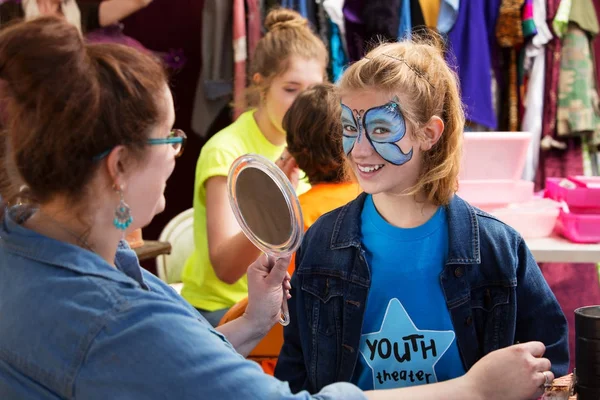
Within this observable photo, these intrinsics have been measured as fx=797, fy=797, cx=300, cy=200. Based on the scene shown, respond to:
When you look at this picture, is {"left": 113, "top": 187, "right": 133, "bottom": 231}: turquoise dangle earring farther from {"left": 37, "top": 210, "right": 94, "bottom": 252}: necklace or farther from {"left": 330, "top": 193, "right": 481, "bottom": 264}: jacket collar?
{"left": 330, "top": 193, "right": 481, "bottom": 264}: jacket collar

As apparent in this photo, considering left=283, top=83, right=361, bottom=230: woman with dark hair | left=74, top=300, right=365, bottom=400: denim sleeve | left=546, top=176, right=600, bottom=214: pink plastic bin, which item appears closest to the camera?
left=74, top=300, right=365, bottom=400: denim sleeve

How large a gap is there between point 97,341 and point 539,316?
0.88 metres

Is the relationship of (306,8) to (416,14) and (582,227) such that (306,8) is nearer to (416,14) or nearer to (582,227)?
(416,14)

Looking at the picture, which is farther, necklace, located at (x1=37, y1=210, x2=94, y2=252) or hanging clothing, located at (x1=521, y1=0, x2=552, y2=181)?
hanging clothing, located at (x1=521, y1=0, x2=552, y2=181)

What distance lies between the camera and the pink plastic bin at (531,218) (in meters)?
2.53

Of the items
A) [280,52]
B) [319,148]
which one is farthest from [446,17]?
[319,148]

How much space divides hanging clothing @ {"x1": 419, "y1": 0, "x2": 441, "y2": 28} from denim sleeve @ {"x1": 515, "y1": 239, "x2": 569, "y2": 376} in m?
2.16

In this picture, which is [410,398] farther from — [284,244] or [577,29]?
[577,29]

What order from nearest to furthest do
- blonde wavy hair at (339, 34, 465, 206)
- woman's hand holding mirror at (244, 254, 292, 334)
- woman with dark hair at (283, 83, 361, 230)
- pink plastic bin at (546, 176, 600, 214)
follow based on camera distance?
woman's hand holding mirror at (244, 254, 292, 334) → blonde wavy hair at (339, 34, 465, 206) → woman with dark hair at (283, 83, 361, 230) → pink plastic bin at (546, 176, 600, 214)

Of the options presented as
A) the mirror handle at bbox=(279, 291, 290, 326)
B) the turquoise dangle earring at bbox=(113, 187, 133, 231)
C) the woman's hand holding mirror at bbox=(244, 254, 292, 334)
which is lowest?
the mirror handle at bbox=(279, 291, 290, 326)

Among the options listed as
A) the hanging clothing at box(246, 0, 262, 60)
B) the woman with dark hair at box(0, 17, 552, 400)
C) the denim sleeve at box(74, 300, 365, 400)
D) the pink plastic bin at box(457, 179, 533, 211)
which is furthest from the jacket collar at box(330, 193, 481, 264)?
the hanging clothing at box(246, 0, 262, 60)

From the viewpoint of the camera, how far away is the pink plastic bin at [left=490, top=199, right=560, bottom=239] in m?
2.53

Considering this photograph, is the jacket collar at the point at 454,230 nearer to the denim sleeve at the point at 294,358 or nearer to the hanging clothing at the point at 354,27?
the denim sleeve at the point at 294,358

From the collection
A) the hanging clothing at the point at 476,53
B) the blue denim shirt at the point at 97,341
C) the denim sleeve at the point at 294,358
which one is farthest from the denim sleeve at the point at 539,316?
the hanging clothing at the point at 476,53
